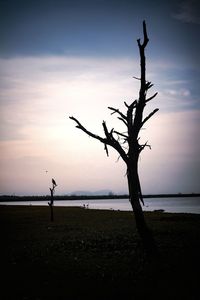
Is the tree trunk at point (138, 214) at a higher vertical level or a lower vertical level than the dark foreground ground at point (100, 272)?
higher

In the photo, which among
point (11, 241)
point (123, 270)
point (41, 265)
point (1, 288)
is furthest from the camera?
point (11, 241)

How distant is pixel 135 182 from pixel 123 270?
4368mm

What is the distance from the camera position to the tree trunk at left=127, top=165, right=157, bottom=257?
46.4 feet

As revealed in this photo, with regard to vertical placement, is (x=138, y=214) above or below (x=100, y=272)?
above

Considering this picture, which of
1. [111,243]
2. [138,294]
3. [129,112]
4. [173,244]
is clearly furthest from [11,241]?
[138,294]

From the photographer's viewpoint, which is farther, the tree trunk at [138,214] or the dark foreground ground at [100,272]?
the tree trunk at [138,214]

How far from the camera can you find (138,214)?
14.4m

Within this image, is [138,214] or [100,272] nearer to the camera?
[100,272]

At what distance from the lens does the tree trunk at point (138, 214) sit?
1414cm

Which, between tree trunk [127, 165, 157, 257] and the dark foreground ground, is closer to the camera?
the dark foreground ground

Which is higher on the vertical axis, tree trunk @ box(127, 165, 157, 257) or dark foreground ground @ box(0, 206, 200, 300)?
tree trunk @ box(127, 165, 157, 257)

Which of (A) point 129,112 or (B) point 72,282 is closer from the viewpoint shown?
(B) point 72,282

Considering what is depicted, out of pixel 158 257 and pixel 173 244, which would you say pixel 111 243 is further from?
pixel 158 257

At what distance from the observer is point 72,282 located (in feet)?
35.2
